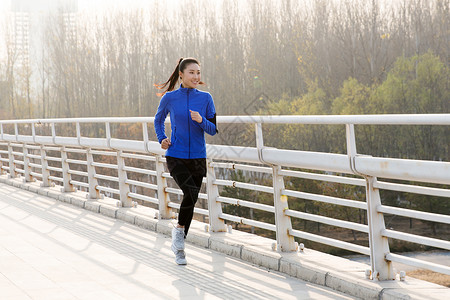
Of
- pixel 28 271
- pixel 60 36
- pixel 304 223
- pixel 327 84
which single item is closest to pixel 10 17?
pixel 60 36

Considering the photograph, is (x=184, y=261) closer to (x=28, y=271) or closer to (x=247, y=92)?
(x=28, y=271)

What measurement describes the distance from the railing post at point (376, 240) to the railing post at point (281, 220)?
136 cm

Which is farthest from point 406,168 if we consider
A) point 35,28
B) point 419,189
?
point 35,28

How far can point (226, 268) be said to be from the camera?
20.7 ft

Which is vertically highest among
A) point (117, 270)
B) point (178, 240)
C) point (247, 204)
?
point (247, 204)

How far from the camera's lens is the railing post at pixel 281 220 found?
6395mm

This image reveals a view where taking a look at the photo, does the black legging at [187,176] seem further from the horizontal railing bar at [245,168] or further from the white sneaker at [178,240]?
the horizontal railing bar at [245,168]

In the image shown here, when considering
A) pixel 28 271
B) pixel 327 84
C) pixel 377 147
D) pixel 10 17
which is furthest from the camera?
pixel 10 17

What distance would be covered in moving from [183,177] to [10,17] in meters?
70.2

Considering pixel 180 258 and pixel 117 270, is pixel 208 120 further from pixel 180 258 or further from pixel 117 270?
pixel 117 270

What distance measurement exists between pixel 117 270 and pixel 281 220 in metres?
1.71

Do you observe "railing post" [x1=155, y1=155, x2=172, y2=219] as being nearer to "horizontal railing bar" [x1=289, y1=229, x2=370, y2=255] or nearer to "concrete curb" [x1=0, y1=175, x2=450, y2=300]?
"concrete curb" [x1=0, y1=175, x2=450, y2=300]

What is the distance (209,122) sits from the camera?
244 inches

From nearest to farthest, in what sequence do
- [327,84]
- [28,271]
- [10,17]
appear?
[28,271] → [327,84] → [10,17]
